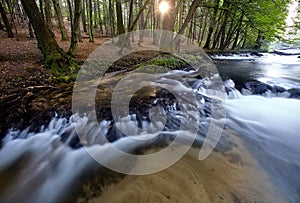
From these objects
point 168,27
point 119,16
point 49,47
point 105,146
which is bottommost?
point 105,146

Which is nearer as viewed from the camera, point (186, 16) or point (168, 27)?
point (168, 27)

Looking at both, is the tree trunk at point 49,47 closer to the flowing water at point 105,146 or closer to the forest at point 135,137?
the forest at point 135,137

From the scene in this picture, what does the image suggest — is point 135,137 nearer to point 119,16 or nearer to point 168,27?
point 168,27

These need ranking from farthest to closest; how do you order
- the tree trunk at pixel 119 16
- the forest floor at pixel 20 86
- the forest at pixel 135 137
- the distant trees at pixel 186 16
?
1. the tree trunk at pixel 119 16
2. the distant trees at pixel 186 16
3. the forest floor at pixel 20 86
4. the forest at pixel 135 137

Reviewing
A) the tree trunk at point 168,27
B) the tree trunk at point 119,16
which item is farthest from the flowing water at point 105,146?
the tree trunk at point 119,16

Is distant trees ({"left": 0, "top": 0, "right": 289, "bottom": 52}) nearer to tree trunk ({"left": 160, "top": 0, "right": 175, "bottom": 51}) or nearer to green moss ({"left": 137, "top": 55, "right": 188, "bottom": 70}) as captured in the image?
tree trunk ({"left": 160, "top": 0, "right": 175, "bottom": 51})

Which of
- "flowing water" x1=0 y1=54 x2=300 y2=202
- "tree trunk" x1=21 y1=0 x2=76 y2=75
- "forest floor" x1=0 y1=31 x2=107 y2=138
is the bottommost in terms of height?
"flowing water" x1=0 y1=54 x2=300 y2=202

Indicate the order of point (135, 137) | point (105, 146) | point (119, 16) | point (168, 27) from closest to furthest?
1. point (105, 146)
2. point (135, 137)
3. point (119, 16)
4. point (168, 27)

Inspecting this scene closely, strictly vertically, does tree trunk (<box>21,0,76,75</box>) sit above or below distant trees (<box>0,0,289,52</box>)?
below

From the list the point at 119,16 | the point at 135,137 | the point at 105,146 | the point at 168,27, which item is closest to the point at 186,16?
the point at 168,27

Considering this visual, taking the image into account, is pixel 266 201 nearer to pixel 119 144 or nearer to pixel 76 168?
pixel 119 144

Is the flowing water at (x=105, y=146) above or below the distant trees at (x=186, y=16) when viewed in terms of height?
below

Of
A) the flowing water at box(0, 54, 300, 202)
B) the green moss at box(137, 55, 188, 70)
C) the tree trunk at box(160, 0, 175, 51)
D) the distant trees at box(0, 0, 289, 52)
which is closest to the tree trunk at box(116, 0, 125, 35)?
the distant trees at box(0, 0, 289, 52)

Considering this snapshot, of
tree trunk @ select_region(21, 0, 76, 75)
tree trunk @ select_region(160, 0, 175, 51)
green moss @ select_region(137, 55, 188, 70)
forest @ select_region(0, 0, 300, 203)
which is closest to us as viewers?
forest @ select_region(0, 0, 300, 203)
